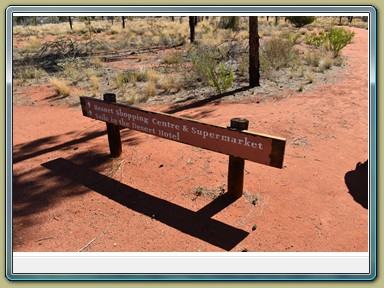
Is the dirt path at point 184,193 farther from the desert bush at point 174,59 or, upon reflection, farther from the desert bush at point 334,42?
the desert bush at point 334,42

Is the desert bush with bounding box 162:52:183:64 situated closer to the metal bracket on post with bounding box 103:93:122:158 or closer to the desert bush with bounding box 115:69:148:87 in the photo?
the desert bush with bounding box 115:69:148:87

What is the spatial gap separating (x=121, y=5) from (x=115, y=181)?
2672mm

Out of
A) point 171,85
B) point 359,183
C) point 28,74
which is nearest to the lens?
point 359,183

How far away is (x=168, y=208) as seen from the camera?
4633mm

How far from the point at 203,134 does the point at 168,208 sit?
1.05 metres

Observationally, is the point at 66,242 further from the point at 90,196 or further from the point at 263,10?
the point at 263,10

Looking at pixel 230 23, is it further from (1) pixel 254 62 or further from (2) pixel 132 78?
(1) pixel 254 62

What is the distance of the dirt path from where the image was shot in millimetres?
4074

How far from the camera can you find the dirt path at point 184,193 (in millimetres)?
4074

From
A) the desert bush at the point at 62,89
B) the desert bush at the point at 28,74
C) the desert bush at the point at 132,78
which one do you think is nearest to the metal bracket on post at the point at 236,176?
the desert bush at the point at 62,89

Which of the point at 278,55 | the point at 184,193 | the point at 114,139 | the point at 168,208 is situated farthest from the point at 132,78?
the point at 168,208

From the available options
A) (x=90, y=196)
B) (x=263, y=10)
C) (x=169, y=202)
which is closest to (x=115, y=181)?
(x=90, y=196)

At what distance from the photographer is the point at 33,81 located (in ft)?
41.4

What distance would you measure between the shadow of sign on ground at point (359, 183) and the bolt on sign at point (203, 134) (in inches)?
61.3
